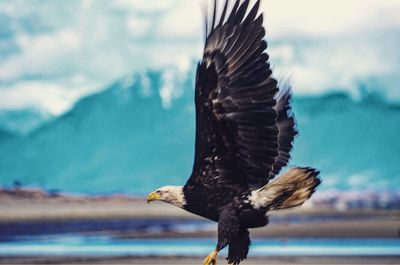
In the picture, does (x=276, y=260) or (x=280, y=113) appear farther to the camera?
(x=276, y=260)

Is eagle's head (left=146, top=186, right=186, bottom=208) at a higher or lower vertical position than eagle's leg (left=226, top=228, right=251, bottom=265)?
higher

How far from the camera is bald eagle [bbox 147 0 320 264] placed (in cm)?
1046

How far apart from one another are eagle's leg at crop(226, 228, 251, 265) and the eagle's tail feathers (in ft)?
1.04

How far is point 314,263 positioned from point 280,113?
183 inches

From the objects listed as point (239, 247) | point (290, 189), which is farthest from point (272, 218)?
point (290, 189)

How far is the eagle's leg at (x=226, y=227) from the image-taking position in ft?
33.8

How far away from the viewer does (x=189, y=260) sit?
1702 cm

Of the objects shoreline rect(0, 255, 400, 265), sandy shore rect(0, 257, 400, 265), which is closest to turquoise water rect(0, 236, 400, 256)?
shoreline rect(0, 255, 400, 265)

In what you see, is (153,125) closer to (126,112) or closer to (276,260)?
(126,112)

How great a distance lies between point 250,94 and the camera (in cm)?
1052

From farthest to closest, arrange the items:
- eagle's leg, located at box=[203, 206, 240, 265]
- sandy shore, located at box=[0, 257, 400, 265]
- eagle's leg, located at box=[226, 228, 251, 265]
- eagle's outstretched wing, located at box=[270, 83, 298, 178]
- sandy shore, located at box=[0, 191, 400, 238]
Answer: sandy shore, located at box=[0, 191, 400, 238], sandy shore, located at box=[0, 257, 400, 265], eagle's outstretched wing, located at box=[270, 83, 298, 178], eagle's leg, located at box=[226, 228, 251, 265], eagle's leg, located at box=[203, 206, 240, 265]

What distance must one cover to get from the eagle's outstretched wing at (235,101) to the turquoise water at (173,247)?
7629mm

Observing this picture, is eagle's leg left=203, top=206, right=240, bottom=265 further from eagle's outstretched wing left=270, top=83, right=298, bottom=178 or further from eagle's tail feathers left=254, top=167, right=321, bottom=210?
eagle's outstretched wing left=270, top=83, right=298, bottom=178

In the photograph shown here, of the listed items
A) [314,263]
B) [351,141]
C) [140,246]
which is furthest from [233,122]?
[351,141]
